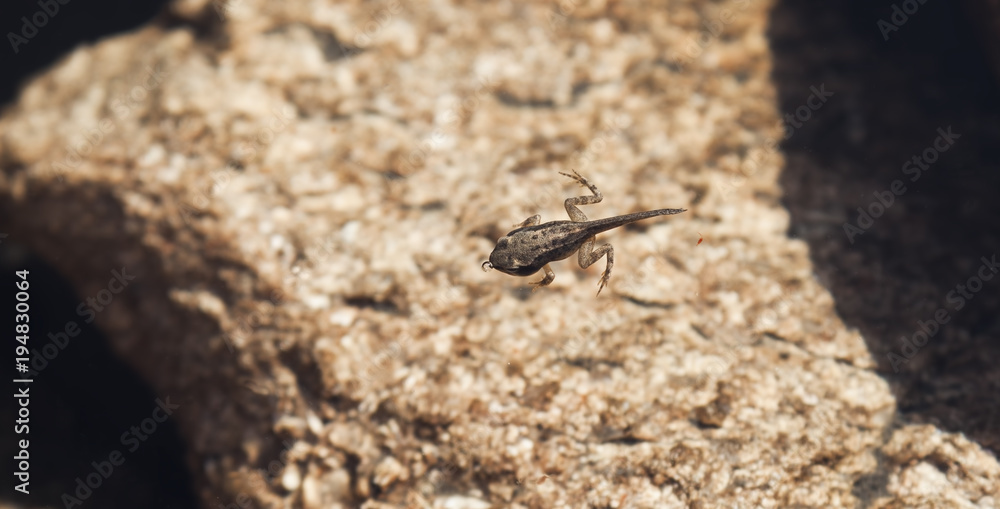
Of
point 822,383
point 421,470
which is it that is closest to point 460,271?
point 421,470

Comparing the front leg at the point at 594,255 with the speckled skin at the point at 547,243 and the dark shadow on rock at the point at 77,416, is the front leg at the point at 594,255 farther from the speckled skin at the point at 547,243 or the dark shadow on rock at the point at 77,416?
the dark shadow on rock at the point at 77,416

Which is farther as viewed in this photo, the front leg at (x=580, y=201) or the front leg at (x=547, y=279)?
the front leg at (x=580, y=201)

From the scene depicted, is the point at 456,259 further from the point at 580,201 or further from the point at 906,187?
the point at 906,187

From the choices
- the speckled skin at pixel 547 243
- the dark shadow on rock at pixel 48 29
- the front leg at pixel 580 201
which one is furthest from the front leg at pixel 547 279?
the dark shadow on rock at pixel 48 29

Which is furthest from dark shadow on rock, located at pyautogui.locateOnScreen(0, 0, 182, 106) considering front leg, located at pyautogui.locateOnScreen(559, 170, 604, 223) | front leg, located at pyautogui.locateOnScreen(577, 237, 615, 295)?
front leg, located at pyautogui.locateOnScreen(577, 237, 615, 295)

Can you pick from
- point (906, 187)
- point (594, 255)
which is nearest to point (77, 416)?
point (594, 255)
